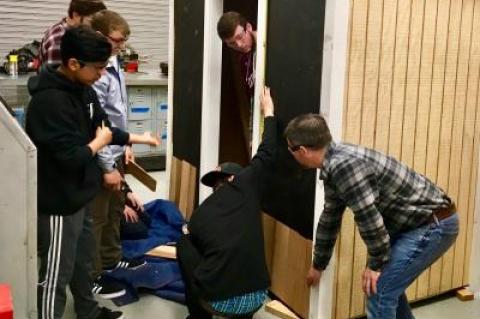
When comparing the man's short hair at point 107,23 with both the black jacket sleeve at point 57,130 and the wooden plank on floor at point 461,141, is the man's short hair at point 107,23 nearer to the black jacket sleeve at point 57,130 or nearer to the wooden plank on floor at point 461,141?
the black jacket sleeve at point 57,130

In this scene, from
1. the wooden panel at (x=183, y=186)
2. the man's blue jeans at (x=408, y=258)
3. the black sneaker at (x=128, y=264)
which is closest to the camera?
the man's blue jeans at (x=408, y=258)

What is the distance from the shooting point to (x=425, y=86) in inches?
120

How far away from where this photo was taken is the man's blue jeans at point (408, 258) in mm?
2320

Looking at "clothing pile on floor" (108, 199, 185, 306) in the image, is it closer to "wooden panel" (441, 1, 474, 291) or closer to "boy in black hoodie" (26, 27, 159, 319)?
"boy in black hoodie" (26, 27, 159, 319)

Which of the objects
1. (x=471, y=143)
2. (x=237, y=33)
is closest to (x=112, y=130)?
(x=237, y=33)

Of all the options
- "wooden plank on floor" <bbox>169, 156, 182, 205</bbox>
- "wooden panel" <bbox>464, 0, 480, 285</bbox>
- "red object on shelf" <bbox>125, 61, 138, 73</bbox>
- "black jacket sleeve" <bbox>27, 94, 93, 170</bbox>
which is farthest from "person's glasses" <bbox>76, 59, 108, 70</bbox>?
"red object on shelf" <bbox>125, 61, 138, 73</bbox>

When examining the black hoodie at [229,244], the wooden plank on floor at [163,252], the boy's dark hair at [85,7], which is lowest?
the wooden plank on floor at [163,252]

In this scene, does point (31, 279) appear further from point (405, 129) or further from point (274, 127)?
point (405, 129)

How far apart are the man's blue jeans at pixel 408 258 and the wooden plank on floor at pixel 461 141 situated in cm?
97

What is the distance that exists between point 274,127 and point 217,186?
45 centimetres

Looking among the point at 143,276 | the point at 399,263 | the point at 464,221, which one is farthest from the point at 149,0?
the point at 399,263

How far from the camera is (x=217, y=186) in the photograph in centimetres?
286

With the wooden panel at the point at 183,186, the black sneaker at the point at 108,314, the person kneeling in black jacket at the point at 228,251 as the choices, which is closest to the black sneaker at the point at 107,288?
the black sneaker at the point at 108,314

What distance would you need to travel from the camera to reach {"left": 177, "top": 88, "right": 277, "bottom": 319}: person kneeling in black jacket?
8.52 feet
